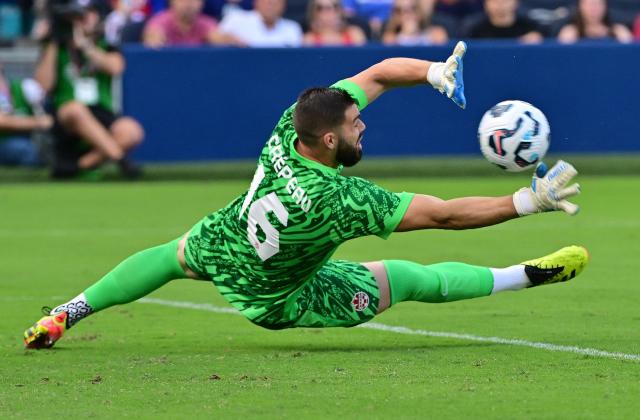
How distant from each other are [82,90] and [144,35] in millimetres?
1600

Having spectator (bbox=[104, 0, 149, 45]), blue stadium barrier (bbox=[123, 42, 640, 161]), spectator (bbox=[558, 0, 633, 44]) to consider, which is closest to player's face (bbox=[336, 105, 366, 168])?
blue stadium barrier (bbox=[123, 42, 640, 161])

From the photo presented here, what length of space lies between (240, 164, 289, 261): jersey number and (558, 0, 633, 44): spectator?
39.6 ft

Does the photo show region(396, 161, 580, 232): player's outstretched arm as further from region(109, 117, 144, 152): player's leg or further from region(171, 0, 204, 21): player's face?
region(171, 0, 204, 21): player's face

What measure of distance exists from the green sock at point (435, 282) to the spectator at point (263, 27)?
11446mm

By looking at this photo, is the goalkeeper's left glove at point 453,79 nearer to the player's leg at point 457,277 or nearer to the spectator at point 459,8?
the player's leg at point 457,277

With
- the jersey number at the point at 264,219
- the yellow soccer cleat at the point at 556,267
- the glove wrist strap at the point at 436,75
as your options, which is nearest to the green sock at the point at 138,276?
the jersey number at the point at 264,219

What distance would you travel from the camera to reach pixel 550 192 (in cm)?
648

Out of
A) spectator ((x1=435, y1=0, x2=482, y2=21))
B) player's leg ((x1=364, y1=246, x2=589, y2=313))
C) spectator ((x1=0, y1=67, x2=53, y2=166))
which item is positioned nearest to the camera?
player's leg ((x1=364, y1=246, x2=589, y2=313))

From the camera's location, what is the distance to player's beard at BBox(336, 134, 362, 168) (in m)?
6.79

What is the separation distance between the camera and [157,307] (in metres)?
9.23

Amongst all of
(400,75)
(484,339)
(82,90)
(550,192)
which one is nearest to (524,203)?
(550,192)

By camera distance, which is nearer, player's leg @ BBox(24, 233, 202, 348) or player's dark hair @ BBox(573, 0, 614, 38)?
player's leg @ BBox(24, 233, 202, 348)

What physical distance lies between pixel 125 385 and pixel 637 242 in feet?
21.6

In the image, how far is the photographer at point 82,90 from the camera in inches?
692
